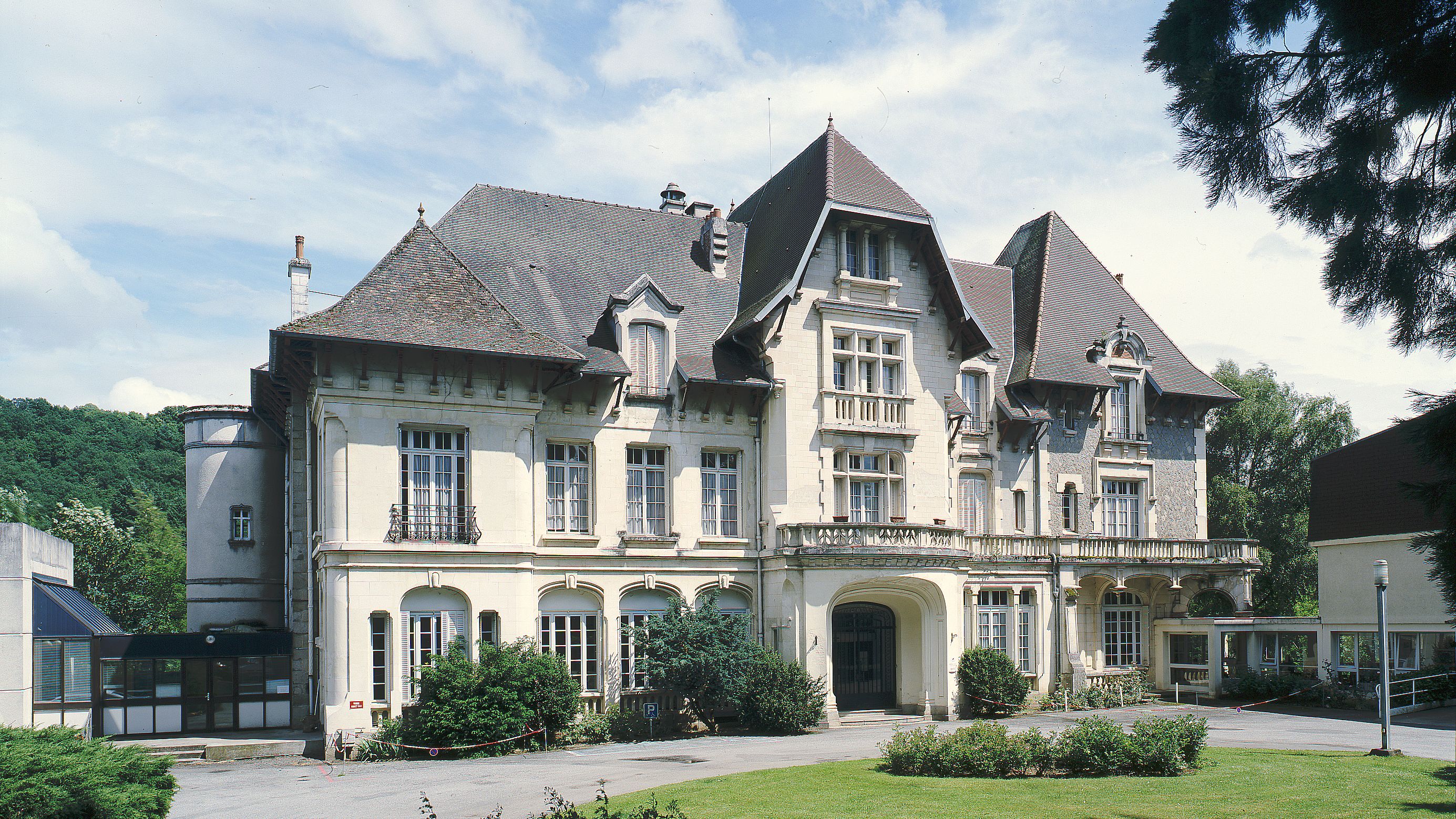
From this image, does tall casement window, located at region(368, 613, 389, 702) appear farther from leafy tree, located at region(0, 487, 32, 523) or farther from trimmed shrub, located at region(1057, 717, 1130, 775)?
leafy tree, located at region(0, 487, 32, 523)

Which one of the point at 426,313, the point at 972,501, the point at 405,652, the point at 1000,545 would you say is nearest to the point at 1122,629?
the point at 1000,545

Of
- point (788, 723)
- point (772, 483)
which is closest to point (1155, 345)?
point (772, 483)

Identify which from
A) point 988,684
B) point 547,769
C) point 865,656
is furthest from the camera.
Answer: point 865,656

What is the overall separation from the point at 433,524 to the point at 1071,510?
1900cm

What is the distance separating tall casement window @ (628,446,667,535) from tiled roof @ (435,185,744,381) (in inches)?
91.8

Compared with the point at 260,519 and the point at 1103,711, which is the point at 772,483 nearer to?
the point at 1103,711

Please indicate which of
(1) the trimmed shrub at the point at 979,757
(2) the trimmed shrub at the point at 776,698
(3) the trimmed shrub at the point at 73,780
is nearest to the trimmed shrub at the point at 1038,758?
(1) the trimmed shrub at the point at 979,757

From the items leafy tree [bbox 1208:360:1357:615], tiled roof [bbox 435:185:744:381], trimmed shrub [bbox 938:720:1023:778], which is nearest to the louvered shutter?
tiled roof [bbox 435:185:744:381]

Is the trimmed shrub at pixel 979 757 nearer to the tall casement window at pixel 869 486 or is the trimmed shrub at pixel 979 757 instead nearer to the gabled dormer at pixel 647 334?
the tall casement window at pixel 869 486

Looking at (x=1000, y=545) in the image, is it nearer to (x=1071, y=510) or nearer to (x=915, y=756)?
(x=1071, y=510)

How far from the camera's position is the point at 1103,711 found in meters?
29.4

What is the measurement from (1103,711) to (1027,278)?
13568mm

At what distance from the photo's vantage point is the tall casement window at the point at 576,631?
1006 inches

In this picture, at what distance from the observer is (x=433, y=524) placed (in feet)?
78.2
